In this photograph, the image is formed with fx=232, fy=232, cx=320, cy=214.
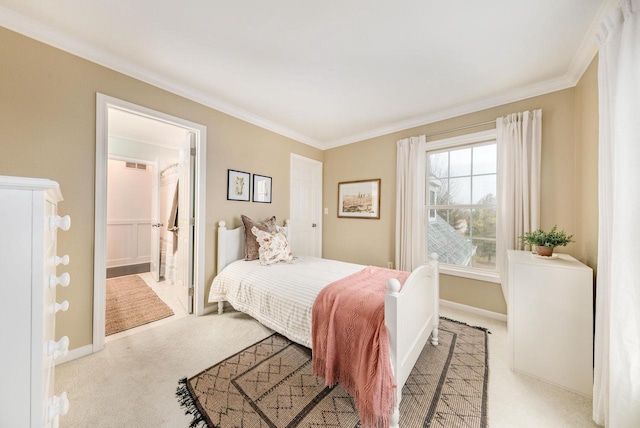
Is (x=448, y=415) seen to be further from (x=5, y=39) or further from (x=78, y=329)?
(x=5, y=39)

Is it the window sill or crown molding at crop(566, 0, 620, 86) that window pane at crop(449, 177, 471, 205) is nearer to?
the window sill

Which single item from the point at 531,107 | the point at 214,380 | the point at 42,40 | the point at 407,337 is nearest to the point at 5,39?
the point at 42,40

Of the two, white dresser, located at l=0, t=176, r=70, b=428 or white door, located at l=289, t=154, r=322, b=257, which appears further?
white door, located at l=289, t=154, r=322, b=257

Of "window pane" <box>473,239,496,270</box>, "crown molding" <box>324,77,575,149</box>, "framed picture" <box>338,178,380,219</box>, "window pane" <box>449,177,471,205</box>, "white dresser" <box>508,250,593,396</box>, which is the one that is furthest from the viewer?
"framed picture" <box>338,178,380,219</box>

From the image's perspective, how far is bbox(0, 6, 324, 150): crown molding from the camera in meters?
1.66

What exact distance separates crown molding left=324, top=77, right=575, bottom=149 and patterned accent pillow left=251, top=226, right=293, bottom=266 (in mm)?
2201

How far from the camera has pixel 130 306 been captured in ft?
9.43

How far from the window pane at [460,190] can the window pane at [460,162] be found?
0.08 meters

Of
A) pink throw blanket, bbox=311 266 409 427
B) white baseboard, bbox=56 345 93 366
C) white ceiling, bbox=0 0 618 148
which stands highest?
white ceiling, bbox=0 0 618 148

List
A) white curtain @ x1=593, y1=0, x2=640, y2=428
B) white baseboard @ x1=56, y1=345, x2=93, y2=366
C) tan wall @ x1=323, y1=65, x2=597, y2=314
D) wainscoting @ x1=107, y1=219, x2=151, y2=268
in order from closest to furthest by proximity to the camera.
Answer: white curtain @ x1=593, y1=0, x2=640, y2=428 < white baseboard @ x1=56, y1=345, x2=93, y2=366 < tan wall @ x1=323, y1=65, x2=597, y2=314 < wainscoting @ x1=107, y1=219, x2=151, y2=268

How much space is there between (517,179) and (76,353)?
4.40 metres

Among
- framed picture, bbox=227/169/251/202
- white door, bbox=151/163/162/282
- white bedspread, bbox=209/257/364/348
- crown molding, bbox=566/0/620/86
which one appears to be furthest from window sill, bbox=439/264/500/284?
white door, bbox=151/163/162/282

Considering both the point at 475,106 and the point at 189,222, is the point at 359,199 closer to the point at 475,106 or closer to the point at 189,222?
the point at 475,106

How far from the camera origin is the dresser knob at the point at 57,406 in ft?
2.35
